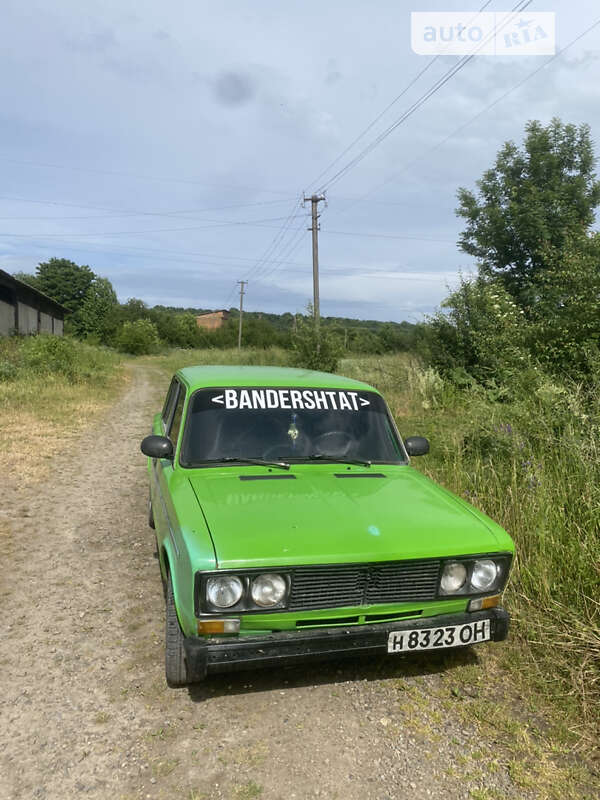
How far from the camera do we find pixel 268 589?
8.03 ft

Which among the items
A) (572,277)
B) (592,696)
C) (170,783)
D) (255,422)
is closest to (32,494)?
(255,422)

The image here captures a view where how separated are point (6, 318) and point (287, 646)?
2944cm

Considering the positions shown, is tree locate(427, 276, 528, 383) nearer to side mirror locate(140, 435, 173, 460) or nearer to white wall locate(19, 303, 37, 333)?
side mirror locate(140, 435, 173, 460)

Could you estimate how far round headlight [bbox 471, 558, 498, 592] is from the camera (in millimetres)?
2756

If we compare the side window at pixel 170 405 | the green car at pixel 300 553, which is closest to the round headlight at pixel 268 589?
the green car at pixel 300 553

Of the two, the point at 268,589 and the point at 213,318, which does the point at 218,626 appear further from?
the point at 213,318

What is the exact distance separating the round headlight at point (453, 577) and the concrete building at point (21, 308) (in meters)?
26.6

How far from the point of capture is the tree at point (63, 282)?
240 ft

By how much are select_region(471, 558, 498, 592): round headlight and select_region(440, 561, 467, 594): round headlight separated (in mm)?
63

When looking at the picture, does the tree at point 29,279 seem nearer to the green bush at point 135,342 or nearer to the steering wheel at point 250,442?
the green bush at point 135,342

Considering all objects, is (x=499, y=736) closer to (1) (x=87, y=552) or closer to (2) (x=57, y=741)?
(2) (x=57, y=741)

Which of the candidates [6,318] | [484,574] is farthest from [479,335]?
[6,318]

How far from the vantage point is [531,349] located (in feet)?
27.9

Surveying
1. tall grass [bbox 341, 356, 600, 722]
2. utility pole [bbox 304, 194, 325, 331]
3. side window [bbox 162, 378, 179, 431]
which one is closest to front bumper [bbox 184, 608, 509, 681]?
tall grass [bbox 341, 356, 600, 722]
